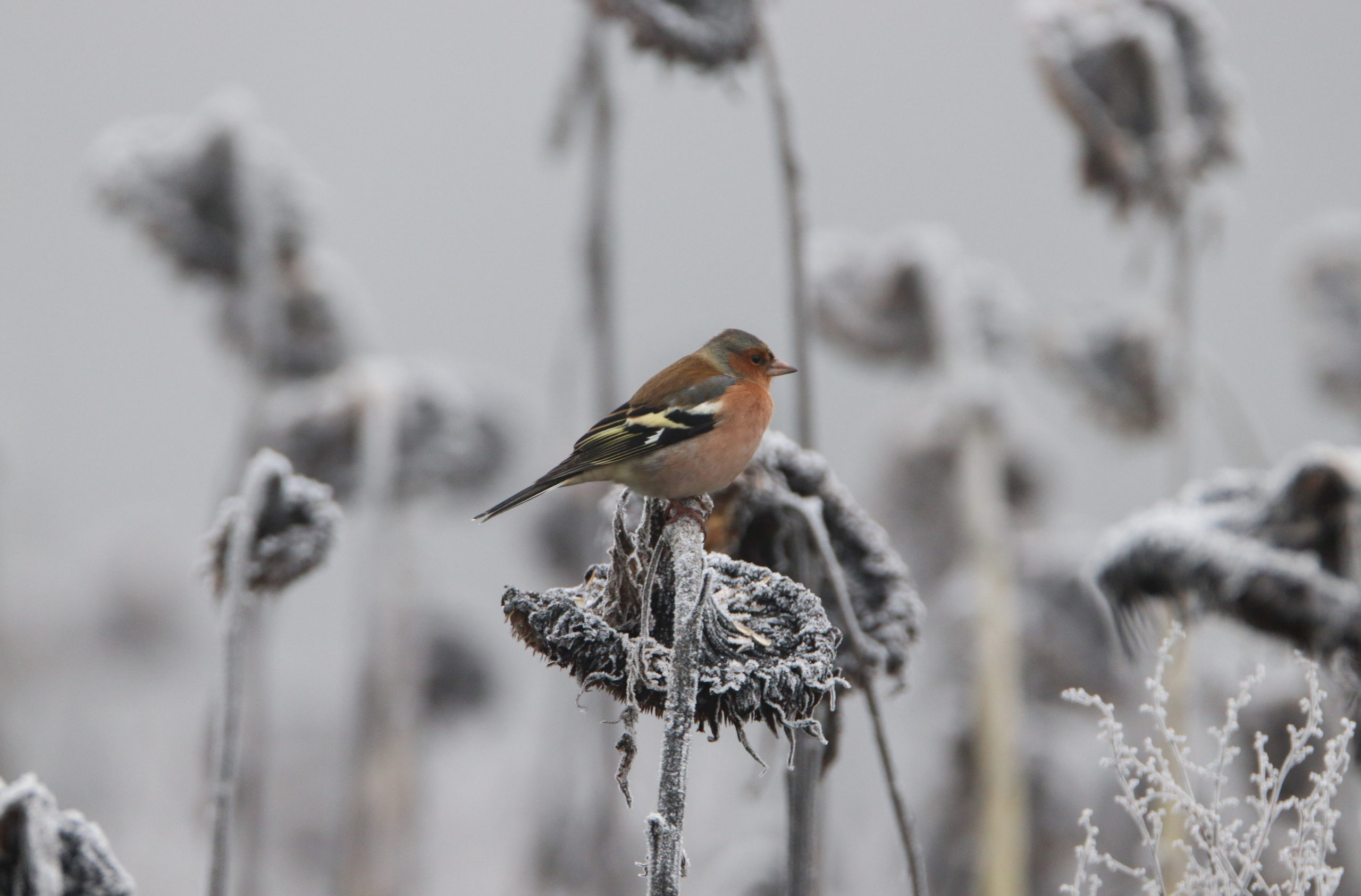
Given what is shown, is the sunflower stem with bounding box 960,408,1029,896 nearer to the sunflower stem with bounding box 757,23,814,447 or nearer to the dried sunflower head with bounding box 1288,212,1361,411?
the sunflower stem with bounding box 757,23,814,447

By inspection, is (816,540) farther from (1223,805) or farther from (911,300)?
(911,300)

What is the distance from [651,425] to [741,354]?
474 millimetres

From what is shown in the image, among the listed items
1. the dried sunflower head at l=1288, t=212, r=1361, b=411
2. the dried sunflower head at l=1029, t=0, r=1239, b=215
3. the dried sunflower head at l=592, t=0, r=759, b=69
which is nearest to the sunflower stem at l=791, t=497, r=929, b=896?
the dried sunflower head at l=592, t=0, r=759, b=69

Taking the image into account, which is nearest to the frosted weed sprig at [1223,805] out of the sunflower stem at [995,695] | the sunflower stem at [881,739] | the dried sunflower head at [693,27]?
the sunflower stem at [881,739]

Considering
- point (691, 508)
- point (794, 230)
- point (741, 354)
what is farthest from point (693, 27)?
point (691, 508)

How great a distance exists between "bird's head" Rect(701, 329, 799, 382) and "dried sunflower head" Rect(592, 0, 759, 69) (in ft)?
8.29

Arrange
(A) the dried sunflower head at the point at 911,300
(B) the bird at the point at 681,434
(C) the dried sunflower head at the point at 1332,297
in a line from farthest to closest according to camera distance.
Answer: (C) the dried sunflower head at the point at 1332,297 < (A) the dried sunflower head at the point at 911,300 < (B) the bird at the point at 681,434

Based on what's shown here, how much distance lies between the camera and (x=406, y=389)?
8.99m

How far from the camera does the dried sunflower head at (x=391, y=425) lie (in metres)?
8.52

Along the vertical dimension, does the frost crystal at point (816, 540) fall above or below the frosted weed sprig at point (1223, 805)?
above

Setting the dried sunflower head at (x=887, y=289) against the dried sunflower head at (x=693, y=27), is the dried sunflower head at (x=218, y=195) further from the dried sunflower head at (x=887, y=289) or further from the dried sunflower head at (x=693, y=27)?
the dried sunflower head at (x=887, y=289)

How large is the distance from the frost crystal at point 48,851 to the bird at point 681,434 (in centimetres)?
116

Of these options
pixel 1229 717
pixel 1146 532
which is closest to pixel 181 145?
pixel 1146 532

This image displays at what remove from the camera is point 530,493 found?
10.8ft
